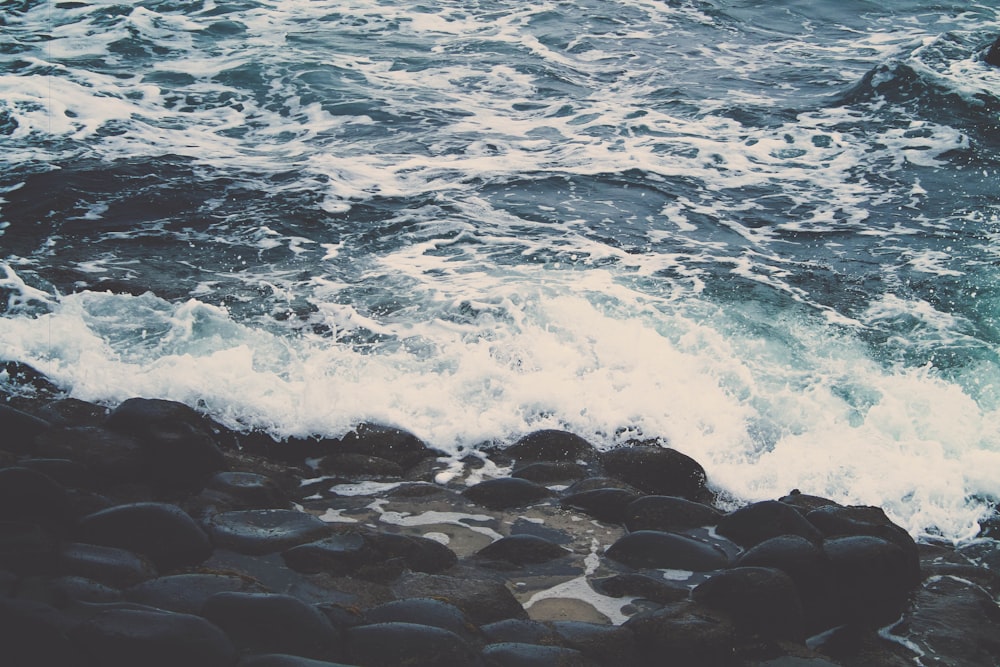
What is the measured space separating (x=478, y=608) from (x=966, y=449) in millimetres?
3448

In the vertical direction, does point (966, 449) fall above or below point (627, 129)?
below

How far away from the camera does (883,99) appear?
11.5 metres

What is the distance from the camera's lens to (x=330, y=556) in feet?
12.2

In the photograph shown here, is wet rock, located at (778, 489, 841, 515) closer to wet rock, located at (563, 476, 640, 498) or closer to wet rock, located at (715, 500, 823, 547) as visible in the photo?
wet rock, located at (715, 500, 823, 547)

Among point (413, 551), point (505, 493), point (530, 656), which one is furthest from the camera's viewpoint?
point (505, 493)

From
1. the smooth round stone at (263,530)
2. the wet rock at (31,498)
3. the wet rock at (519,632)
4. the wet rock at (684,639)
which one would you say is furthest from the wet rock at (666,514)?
the wet rock at (31,498)

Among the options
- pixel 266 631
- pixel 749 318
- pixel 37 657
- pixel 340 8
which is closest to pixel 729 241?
pixel 749 318

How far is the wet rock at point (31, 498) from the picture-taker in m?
3.45

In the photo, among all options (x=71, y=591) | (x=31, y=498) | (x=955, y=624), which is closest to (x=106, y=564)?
(x=71, y=591)

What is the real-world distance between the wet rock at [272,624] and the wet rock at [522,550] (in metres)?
1.10

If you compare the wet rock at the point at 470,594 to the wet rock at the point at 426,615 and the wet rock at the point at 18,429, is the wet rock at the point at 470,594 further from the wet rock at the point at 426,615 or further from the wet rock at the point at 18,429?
the wet rock at the point at 18,429

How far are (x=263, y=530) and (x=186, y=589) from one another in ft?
2.32

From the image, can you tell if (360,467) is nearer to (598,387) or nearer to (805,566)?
(598,387)

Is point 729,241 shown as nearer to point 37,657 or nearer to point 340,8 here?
point 37,657
